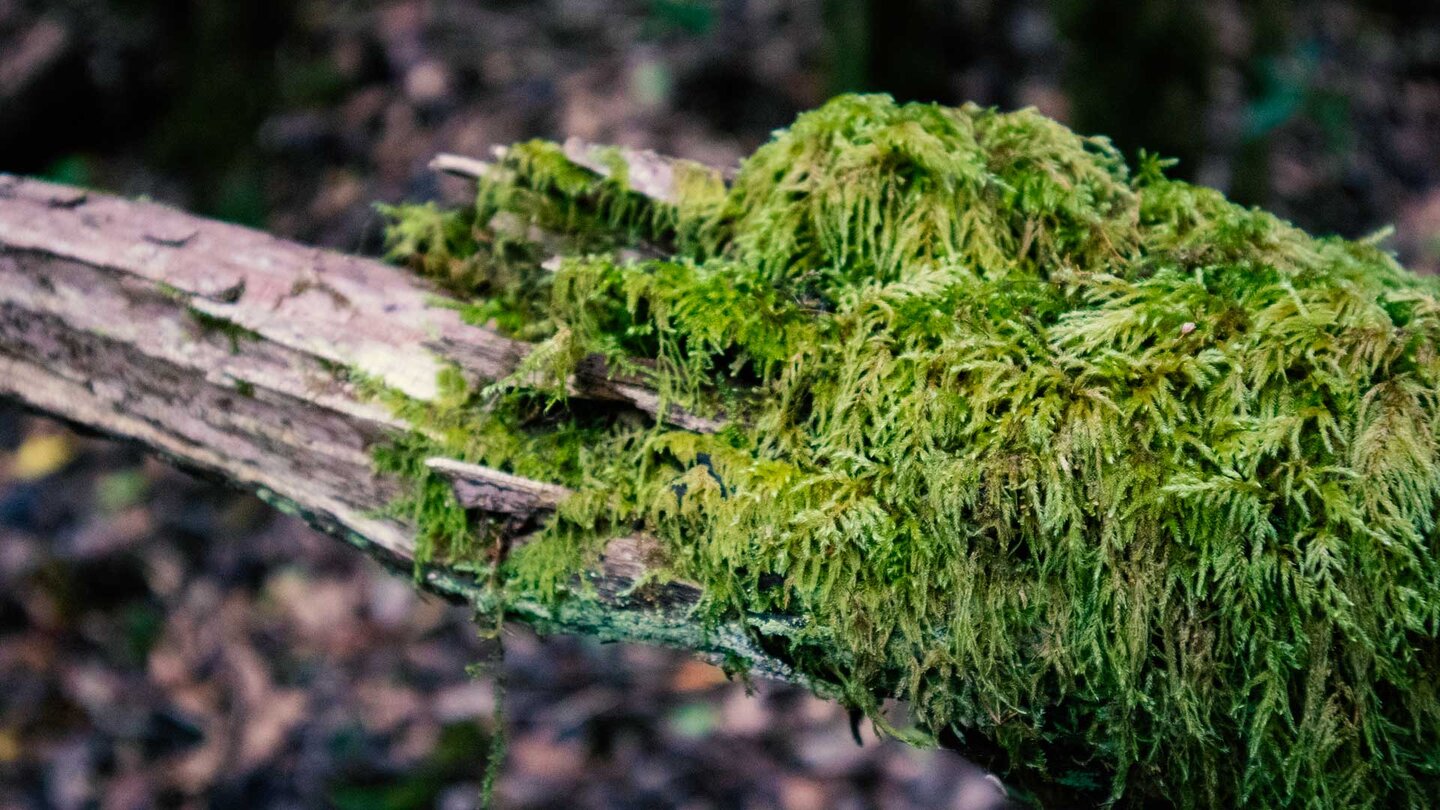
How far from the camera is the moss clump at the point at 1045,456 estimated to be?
3.99 feet

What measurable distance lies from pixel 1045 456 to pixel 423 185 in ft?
15.5

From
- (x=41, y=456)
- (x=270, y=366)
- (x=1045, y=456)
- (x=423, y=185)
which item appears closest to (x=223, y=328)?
(x=270, y=366)

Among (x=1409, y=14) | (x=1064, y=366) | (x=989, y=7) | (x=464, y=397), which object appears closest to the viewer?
(x=1064, y=366)

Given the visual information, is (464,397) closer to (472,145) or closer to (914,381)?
(914,381)

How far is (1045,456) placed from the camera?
49.7 inches

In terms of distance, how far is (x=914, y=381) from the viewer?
1355 mm

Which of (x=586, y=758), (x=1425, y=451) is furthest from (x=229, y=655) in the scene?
(x=1425, y=451)

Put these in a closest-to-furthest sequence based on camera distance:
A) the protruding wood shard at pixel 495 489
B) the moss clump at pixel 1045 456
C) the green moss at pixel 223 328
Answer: the moss clump at pixel 1045 456
the protruding wood shard at pixel 495 489
the green moss at pixel 223 328

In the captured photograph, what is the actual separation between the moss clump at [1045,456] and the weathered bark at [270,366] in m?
0.08

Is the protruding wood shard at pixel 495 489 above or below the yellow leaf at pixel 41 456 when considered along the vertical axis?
above

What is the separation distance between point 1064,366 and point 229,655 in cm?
419

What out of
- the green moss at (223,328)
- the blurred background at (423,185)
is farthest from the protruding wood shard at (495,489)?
the blurred background at (423,185)

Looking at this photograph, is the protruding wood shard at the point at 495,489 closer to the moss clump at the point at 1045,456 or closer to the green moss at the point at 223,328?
the moss clump at the point at 1045,456

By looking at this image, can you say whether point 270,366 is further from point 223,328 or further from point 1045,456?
point 1045,456
